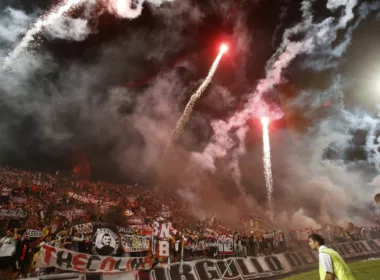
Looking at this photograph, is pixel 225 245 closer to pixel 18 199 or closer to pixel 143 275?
pixel 143 275

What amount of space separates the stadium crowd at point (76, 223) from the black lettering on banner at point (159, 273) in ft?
3.92

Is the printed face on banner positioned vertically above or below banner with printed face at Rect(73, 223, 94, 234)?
below

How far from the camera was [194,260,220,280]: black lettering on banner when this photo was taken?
44.3 ft

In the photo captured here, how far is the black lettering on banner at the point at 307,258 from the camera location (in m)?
20.4

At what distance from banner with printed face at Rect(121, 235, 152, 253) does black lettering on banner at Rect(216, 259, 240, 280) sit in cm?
477

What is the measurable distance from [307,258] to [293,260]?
2193 mm

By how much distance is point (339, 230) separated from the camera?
98.0 ft

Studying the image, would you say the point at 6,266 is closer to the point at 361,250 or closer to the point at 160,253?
the point at 160,253

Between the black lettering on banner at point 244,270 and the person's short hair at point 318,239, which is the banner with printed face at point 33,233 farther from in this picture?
the black lettering on banner at point 244,270

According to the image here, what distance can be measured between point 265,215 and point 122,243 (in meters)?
48.5

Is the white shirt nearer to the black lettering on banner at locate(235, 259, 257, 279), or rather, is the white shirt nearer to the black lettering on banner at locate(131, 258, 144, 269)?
the black lettering on banner at locate(131, 258, 144, 269)

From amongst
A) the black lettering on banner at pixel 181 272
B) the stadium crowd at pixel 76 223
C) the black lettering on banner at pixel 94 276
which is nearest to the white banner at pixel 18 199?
the stadium crowd at pixel 76 223

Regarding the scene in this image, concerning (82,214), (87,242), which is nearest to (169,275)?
(87,242)

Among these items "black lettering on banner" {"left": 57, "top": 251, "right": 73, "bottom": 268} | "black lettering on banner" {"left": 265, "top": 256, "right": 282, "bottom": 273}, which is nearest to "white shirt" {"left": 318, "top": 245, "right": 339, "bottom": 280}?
"black lettering on banner" {"left": 57, "top": 251, "right": 73, "bottom": 268}
